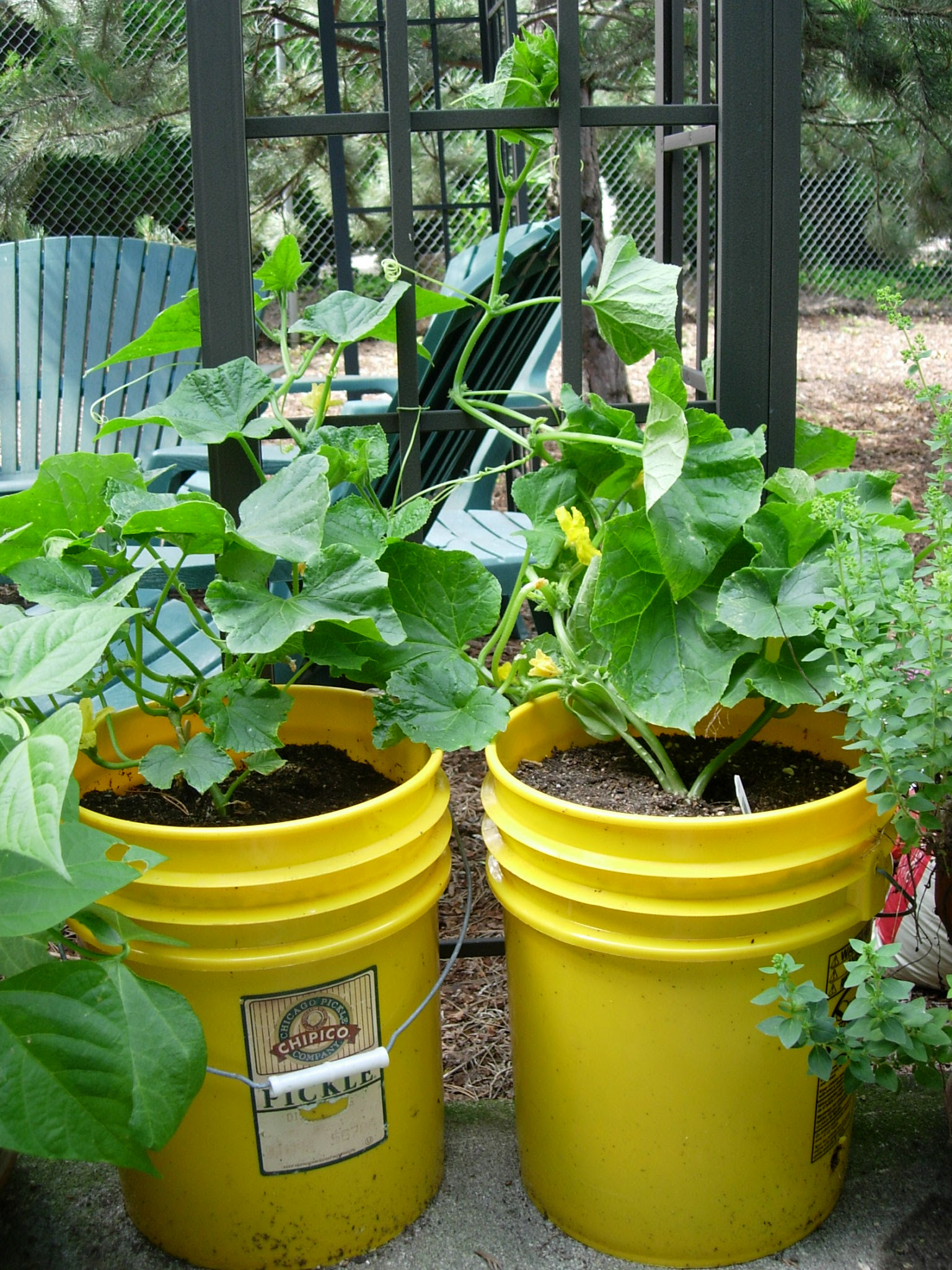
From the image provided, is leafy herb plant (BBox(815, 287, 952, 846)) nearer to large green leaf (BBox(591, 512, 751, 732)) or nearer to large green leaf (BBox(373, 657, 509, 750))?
large green leaf (BBox(591, 512, 751, 732))

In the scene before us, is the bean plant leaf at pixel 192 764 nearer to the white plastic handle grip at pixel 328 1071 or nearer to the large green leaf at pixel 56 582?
the large green leaf at pixel 56 582

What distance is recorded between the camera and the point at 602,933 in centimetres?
108

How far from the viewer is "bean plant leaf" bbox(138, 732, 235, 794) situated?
1077 mm

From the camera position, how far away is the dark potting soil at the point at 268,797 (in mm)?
1201

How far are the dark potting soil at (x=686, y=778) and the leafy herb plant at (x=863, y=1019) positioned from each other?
179mm

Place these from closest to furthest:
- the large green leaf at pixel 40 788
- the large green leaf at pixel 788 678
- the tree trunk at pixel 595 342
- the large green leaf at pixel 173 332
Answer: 1. the large green leaf at pixel 40 788
2. the large green leaf at pixel 788 678
3. the large green leaf at pixel 173 332
4. the tree trunk at pixel 595 342

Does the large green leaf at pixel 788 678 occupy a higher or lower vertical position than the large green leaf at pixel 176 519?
lower

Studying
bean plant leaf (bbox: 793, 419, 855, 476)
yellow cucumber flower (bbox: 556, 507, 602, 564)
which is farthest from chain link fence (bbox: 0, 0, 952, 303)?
yellow cucumber flower (bbox: 556, 507, 602, 564)

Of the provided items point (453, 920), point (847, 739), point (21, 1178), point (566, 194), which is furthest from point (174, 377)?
point (847, 739)

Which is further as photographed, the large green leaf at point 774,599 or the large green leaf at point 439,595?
the large green leaf at point 439,595

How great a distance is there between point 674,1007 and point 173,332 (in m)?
0.97

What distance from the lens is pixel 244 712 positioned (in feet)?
3.71

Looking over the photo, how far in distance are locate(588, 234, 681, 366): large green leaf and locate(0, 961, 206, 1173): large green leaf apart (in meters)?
0.82

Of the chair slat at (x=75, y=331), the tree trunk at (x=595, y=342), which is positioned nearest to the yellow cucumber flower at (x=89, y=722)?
the chair slat at (x=75, y=331)
